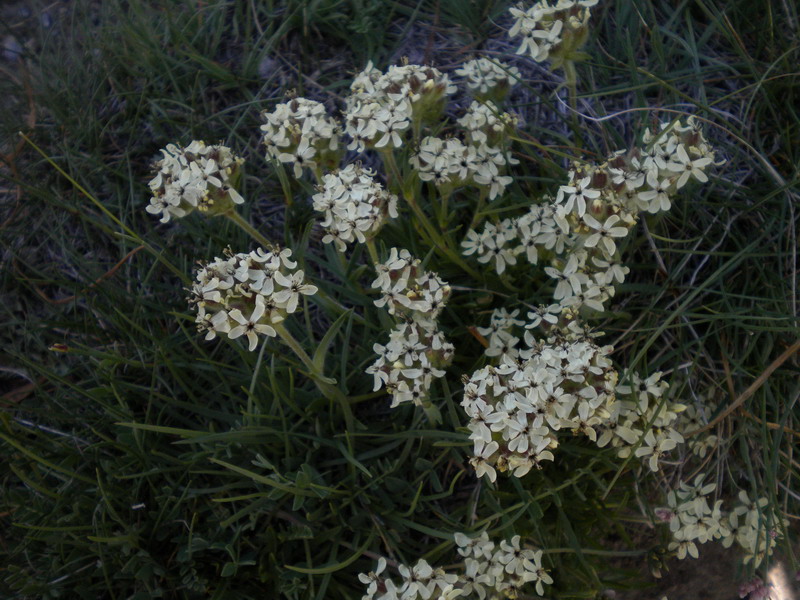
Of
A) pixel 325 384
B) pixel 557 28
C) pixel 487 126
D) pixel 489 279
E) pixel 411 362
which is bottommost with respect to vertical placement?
pixel 325 384

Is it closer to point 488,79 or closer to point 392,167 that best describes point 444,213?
point 392,167

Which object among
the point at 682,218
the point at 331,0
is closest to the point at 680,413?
the point at 682,218

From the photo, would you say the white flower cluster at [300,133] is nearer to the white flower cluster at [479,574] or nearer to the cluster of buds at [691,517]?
the white flower cluster at [479,574]

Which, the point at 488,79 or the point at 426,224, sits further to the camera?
the point at 488,79

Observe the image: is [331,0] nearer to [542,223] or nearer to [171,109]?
[171,109]

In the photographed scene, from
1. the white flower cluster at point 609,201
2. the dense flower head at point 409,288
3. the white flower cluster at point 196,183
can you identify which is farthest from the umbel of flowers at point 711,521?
the white flower cluster at point 196,183

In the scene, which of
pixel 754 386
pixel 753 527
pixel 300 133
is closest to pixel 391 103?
pixel 300 133
